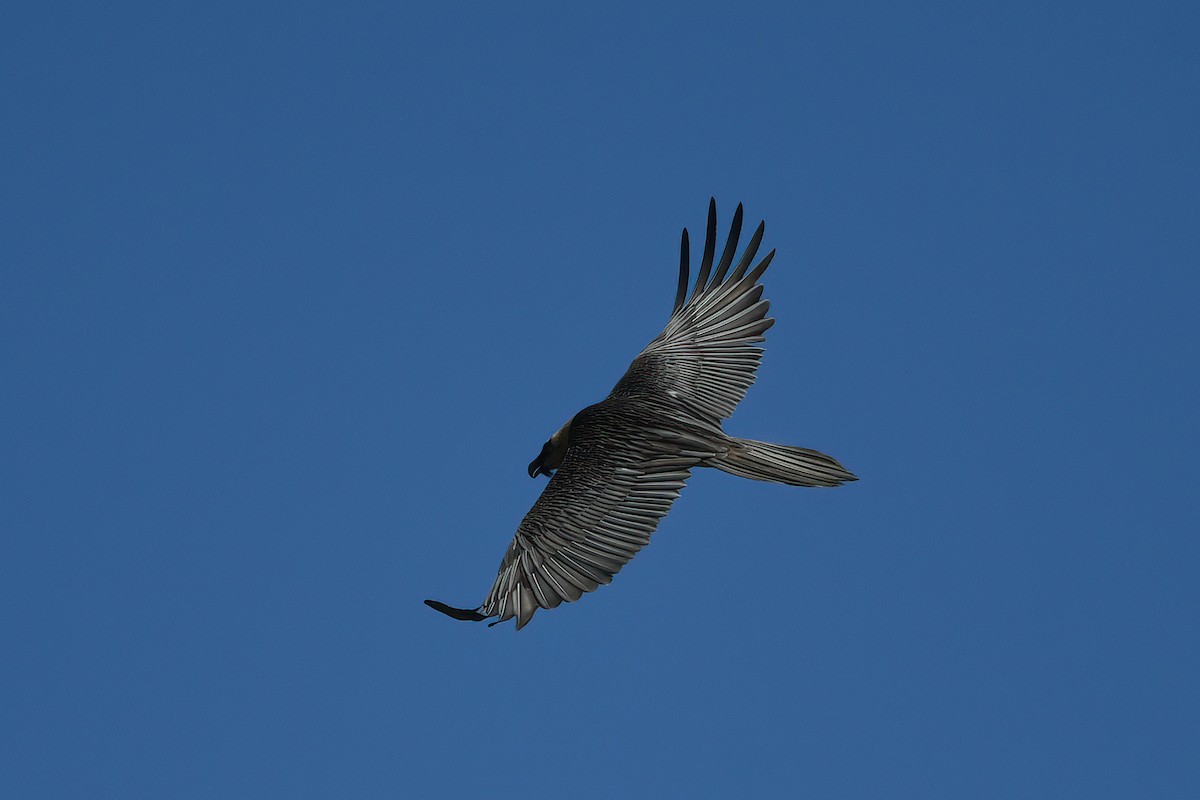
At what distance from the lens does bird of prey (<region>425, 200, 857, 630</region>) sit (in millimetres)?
12172

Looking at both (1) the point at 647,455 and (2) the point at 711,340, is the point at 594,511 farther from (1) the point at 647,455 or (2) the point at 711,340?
(2) the point at 711,340

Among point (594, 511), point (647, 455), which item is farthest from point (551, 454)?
point (594, 511)

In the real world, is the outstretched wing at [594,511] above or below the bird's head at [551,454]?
below

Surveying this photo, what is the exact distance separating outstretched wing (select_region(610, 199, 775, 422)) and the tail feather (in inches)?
54.0

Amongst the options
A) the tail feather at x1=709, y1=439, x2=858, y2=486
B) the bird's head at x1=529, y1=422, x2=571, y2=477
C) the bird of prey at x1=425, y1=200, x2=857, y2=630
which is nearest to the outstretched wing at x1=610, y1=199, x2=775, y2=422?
the bird of prey at x1=425, y1=200, x2=857, y2=630

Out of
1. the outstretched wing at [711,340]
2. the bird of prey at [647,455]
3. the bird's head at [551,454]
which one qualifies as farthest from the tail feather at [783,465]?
the bird's head at [551,454]

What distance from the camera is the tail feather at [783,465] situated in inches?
513

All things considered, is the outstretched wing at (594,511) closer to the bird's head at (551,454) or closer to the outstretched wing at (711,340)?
the bird's head at (551,454)

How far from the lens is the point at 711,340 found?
16.2 metres

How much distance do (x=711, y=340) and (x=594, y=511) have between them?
4121mm

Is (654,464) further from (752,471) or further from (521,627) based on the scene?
(521,627)

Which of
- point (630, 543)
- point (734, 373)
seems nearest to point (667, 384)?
point (734, 373)

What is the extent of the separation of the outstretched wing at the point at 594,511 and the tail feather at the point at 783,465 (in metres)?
0.24

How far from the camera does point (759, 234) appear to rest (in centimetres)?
1647
